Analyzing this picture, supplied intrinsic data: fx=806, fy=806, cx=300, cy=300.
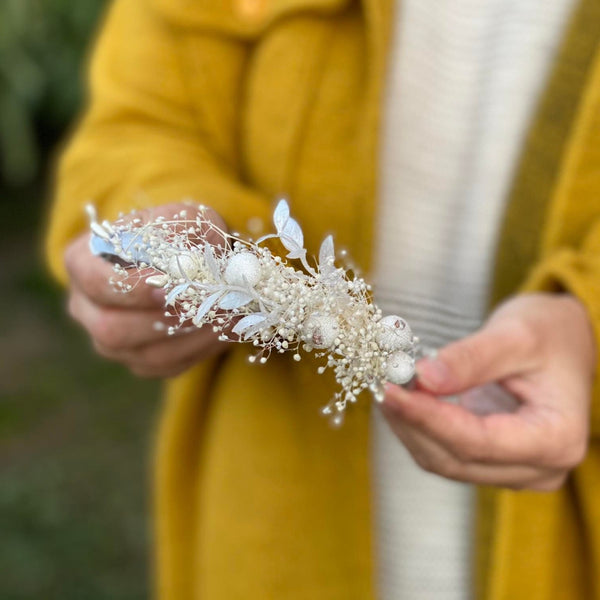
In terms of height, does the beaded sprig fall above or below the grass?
above

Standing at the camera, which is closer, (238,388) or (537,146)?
(537,146)

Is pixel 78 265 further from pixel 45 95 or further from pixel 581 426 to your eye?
pixel 45 95

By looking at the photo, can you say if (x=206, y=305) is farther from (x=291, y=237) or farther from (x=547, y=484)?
(x=547, y=484)

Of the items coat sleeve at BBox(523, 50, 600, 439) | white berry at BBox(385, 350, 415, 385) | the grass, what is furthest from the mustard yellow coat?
the grass

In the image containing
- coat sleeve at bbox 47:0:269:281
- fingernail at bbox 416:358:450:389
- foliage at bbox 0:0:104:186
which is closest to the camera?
fingernail at bbox 416:358:450:389

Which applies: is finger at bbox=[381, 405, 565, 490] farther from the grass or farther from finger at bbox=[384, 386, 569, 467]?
the grass

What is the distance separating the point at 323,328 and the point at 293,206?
0.30m

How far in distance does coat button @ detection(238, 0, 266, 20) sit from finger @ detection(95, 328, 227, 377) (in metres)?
0.29

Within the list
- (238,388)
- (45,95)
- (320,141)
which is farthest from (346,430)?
(45,95)

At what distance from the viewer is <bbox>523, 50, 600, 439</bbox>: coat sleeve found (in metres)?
0.52

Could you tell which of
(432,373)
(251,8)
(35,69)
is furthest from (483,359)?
(35,69)

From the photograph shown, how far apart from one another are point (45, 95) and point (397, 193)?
2281mm

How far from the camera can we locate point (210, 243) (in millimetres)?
353

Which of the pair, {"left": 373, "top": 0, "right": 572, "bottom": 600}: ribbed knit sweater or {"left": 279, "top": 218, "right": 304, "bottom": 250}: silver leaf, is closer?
{"left": 279, "top": 218, "right": 304, "bottom": 250}: silver leaf
